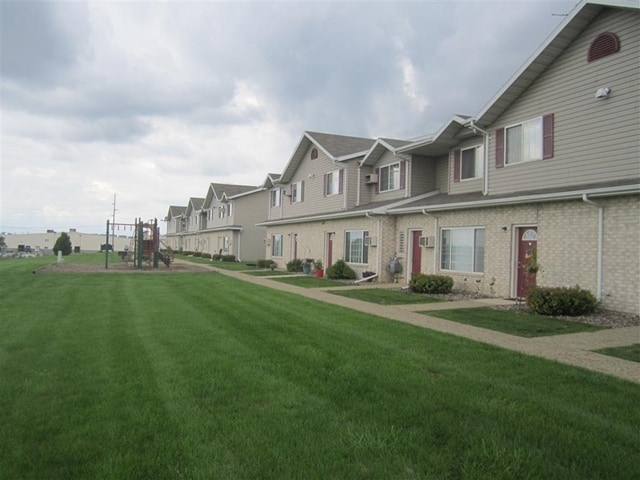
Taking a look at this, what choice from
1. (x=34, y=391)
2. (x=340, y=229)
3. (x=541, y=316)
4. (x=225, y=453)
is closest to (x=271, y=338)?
(x=34, y=391)

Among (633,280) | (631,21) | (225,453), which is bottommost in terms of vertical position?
(225,453)

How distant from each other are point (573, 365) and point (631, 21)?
33.3ft

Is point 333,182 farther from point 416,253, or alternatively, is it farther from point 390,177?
point 416,253

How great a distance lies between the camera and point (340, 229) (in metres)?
23.8

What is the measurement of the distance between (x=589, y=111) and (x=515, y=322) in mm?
6678

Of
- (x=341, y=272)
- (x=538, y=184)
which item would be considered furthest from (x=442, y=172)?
(x=538, y=184)

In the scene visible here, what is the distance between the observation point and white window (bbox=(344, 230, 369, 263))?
2158cm

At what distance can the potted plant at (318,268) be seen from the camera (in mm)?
23808

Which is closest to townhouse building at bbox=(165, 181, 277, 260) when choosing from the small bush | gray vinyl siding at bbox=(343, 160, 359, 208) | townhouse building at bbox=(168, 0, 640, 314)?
the small bush

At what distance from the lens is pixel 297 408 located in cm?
488

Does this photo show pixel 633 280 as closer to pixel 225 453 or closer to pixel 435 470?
pixel 435 470

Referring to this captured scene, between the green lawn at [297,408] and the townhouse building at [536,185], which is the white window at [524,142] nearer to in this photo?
the townhouse building at [536,185]

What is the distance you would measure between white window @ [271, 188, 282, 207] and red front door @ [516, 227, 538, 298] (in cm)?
2067

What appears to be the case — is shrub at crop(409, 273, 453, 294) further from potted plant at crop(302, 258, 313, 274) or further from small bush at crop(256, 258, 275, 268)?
small bush at crop(256, 258, 275, 268)
